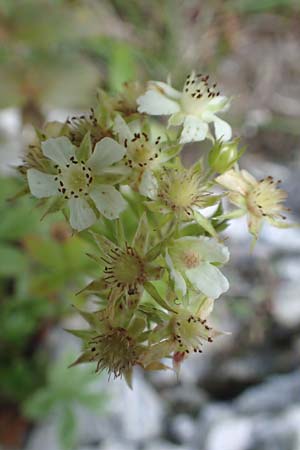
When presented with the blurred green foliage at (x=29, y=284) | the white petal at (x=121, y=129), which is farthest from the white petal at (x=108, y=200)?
the blurred green foliage at (x=29, y=284)

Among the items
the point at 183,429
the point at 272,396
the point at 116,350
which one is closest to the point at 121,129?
the point at 116,350

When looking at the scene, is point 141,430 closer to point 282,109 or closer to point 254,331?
point 254,331

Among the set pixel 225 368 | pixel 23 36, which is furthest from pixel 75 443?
pixel 23 36

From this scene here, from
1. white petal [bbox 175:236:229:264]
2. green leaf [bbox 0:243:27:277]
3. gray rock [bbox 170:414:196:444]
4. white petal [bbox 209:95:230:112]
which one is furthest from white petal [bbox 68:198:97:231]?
gray rock [bbox 170:414:196:444]

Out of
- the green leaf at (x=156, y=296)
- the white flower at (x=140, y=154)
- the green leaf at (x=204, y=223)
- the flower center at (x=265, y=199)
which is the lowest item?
the green leaf at (x=156, y=296)

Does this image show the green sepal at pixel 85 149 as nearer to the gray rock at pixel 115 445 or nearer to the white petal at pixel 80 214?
the white petal at pixel 80 214

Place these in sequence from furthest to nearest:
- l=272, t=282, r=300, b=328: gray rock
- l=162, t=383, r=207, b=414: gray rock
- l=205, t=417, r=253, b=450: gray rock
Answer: l=272, t=282, r=300, b=328: gray rock < l=162, t=383, r=207, b=414: gray rock < l=205, t=417, r=253, b=450: gray rock

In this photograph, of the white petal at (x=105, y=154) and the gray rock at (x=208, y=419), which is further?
the gray rock at (x=208, y=419)

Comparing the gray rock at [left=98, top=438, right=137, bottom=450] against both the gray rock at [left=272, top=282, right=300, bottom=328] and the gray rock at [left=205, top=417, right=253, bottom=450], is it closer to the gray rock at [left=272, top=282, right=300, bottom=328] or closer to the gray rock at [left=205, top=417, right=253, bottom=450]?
the gray rock at [left=205, top=417, right=253, bottom=450]
